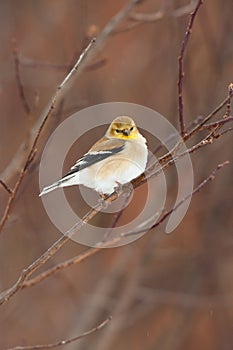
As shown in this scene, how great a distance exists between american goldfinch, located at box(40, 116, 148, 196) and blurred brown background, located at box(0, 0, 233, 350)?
1.28m

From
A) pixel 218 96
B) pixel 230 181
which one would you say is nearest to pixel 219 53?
pixel 218 96

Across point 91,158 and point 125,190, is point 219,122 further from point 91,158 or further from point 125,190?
point 91,158

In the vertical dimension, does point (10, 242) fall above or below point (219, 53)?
below

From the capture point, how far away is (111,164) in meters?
1.93

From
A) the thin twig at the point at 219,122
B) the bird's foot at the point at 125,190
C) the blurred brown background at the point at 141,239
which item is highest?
the thin twig at the point at 219,122

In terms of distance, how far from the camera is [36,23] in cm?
516

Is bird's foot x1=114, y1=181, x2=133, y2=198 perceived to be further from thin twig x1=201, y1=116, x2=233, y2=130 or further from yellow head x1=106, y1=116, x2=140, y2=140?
yellow head x1=106, y1=116, x2=140, y2=140

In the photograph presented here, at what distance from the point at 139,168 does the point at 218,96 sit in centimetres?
163

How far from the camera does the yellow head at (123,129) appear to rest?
203 cm

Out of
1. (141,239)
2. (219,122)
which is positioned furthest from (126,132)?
(141,239)

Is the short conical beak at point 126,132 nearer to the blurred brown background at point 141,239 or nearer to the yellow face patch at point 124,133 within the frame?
the yellow face patch at point 124,133

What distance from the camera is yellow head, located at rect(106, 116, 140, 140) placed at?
2.03m

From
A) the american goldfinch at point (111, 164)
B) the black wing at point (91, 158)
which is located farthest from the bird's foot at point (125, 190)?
the black wing at point (91, 158)

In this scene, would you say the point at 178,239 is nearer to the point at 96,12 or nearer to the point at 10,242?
the point at 10,242
